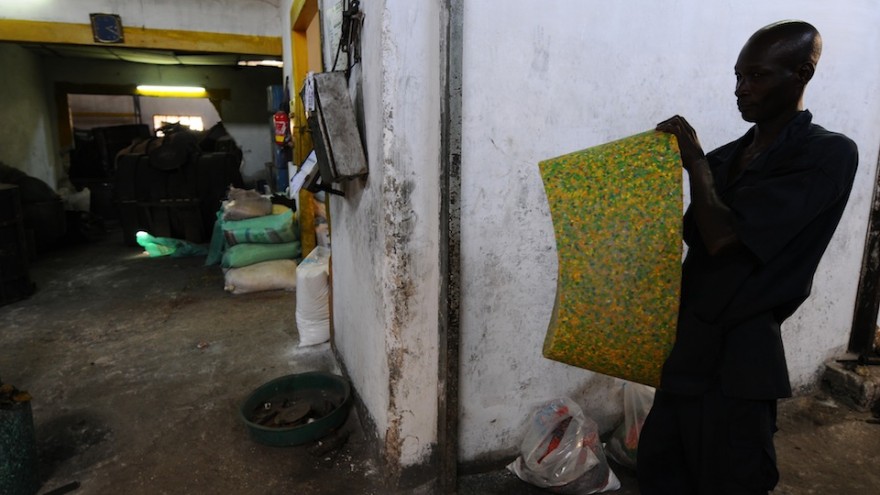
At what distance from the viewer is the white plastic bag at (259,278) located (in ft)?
→ 15.3

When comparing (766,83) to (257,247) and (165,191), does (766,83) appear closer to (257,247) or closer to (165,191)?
(257,247)

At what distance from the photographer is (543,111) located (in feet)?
6.57

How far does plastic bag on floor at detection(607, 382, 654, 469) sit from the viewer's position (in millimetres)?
2221

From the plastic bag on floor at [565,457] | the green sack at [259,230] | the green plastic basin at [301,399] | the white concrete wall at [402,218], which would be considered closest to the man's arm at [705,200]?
the white concrete wall at [402,218]

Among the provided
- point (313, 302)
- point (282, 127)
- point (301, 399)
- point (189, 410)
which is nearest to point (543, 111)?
point (301, 399)

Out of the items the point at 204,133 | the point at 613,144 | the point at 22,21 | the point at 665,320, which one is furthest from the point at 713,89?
the point at 204,133

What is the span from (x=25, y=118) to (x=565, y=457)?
30.0ft

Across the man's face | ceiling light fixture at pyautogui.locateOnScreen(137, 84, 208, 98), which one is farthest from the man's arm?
ceiling light fixture at pyautogui.locateOnScreen(137, 84, 208, 98)

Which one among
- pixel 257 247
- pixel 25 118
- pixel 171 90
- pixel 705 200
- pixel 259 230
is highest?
pixel 171 90

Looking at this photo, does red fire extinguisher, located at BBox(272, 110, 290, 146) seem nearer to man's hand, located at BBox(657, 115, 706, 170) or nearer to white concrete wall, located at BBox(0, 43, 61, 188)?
man's hand, located at BBox(657, 115, 706, 170)

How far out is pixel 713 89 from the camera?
226 cm

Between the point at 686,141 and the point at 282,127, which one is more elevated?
the point at 282,127

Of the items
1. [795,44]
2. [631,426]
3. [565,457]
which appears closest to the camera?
[795,44]

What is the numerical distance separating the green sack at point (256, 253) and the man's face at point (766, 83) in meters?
4.24
